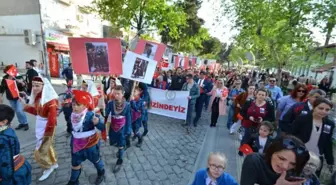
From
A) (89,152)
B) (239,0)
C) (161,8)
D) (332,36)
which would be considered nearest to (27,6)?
A: (161,8)

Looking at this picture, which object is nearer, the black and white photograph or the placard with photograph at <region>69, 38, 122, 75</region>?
the placard with photograph at <region>69, 38, 122, 75</region>

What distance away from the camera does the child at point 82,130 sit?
3.08 m

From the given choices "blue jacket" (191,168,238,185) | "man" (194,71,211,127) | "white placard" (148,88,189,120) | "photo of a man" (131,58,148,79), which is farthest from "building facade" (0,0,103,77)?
"blue jacket" (191,168,238,185)

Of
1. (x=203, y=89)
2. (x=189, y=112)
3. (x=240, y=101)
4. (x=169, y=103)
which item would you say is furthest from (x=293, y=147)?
(x=203, y=89)

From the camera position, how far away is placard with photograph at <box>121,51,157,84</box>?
15.2 feet

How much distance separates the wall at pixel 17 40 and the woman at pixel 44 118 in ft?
60.2

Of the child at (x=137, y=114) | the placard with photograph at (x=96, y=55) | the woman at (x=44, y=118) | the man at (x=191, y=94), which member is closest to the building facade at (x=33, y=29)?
the man at (x=191, y=94)

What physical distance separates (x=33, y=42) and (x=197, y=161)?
18.2 m

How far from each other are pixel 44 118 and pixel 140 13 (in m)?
13.3

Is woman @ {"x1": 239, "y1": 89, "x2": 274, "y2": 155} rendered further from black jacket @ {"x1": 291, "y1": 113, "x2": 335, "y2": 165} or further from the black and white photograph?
the black and white photograph

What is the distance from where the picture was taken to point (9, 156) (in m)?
2.35

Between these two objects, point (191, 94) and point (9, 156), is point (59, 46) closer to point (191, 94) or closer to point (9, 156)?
point (191, 94)

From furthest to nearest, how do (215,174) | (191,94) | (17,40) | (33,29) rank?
1. (17,40)
2. (33,29)
3. (191,94)
4. (215,174)

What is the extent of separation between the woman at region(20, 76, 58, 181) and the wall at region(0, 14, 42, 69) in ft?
60.2
